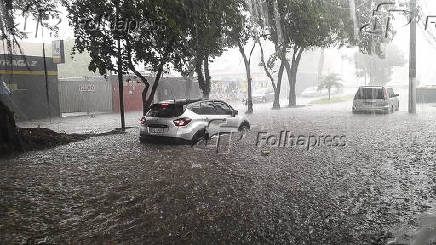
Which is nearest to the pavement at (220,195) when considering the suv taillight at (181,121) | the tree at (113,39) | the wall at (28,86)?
the suv taillight at (181,121)

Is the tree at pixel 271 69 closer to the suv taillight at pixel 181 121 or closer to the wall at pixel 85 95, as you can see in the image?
the wall at pixel 85 95

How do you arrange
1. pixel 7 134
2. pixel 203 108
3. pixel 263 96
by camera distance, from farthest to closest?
pixel 263 96
pixel 203 108
pixel 7 134

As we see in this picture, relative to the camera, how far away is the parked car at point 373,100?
64.5ft

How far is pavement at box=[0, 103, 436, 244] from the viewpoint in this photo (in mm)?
3977

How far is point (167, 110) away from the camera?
918 centimetres

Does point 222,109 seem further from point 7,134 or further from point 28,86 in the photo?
point 28,86

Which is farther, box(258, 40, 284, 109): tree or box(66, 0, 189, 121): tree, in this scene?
box(258, 40, 284, 109): tree

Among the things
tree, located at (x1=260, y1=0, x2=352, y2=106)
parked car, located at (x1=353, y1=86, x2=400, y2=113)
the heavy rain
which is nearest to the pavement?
the heavy rain

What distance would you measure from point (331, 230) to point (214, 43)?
11700 millimetres

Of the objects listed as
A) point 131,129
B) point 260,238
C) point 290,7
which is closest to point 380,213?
point 260,238

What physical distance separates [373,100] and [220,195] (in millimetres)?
17458

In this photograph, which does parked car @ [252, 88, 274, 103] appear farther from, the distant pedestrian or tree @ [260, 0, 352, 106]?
the distant pedestrian

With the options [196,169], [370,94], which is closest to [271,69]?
[370,94]

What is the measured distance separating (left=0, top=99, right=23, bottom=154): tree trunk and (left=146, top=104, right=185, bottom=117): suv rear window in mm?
3679
